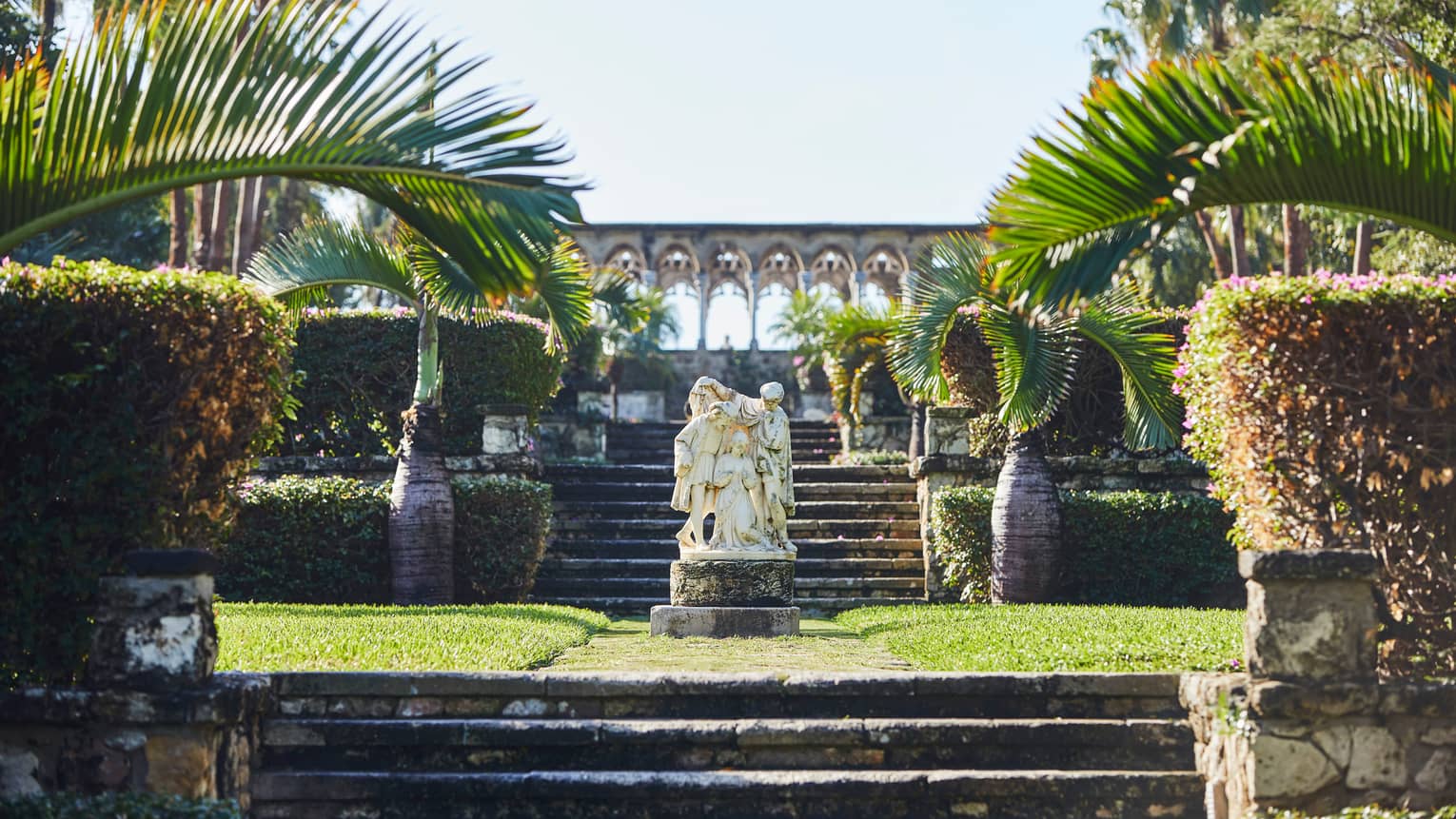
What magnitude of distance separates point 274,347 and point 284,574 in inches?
268

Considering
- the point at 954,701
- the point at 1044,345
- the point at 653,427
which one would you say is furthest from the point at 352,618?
the point at 653,427

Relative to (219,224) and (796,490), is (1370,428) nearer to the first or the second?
(796,490)

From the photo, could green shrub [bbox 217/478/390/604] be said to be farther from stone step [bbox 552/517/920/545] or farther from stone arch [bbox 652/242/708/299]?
Answer: stone arch [bbox 652/242/708/299]

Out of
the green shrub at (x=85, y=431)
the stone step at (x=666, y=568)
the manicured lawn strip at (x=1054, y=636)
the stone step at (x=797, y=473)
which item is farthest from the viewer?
the stone step at (x=797, y=473)

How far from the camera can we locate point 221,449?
646 centimetres

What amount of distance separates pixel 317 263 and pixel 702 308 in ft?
67.5

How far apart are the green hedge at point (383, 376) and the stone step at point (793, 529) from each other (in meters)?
1.47

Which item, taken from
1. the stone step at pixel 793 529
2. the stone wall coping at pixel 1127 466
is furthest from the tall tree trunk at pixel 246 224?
the stone wall coping at pixel 1127 466

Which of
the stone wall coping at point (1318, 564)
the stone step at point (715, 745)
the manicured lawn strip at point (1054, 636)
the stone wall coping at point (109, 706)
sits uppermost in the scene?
the stone wall coping at point (1318, 564)

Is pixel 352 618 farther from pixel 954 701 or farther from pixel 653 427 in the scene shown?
pixel 653 427

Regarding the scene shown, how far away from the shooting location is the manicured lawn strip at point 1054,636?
779cm

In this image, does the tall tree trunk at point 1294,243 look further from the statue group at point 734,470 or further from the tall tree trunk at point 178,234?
the tall tree trunk at point 178,234

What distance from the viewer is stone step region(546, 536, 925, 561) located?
50.1 feet

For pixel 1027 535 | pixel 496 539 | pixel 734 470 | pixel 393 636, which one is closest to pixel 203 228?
pixel 496 539
